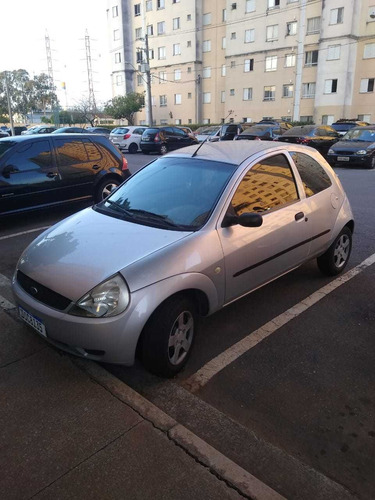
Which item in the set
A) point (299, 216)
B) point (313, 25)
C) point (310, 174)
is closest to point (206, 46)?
point (313, 25)

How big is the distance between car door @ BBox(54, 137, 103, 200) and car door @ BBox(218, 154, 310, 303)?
4.51 meters

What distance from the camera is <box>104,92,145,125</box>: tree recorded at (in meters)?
51.7

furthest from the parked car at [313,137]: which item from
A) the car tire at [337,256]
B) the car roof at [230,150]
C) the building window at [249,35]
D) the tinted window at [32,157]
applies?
the building window at [249,35]

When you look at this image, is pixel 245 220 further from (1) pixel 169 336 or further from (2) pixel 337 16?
(2) pixel 337 16

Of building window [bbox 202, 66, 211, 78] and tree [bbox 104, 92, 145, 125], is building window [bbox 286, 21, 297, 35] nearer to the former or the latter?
building window [bbox 202, 66, 211, 78]

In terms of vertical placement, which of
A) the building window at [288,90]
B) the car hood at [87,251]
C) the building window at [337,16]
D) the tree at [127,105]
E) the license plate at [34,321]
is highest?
the building window at [337,16]

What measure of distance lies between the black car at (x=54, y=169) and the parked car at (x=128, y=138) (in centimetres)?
1502

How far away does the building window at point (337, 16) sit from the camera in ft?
122

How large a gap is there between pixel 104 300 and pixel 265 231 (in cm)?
162

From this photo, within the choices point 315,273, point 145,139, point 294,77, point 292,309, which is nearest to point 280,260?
point 292,309

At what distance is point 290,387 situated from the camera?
9.62 ft

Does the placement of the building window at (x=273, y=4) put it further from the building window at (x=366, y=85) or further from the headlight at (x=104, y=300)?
the headlight at (x=104, y=300)

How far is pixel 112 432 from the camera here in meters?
2.46

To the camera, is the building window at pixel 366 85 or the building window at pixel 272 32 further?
the building window at pixel 272 32
